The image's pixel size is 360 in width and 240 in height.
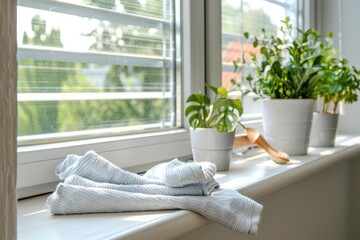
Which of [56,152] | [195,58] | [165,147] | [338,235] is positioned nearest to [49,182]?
[56,152]

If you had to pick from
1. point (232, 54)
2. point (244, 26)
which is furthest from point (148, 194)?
point (244, 26)

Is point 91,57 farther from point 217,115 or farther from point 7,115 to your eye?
point 7,115

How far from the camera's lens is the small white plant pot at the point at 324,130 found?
5.75 ft

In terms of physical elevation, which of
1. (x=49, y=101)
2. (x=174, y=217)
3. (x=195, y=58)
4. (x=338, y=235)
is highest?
(x=195, y=58)

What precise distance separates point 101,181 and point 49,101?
201 millimetres

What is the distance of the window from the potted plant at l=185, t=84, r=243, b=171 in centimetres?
38

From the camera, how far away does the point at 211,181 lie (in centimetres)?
93

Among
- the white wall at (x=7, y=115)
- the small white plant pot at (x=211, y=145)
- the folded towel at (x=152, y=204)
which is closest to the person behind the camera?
the white wall at (x=7, y=115)

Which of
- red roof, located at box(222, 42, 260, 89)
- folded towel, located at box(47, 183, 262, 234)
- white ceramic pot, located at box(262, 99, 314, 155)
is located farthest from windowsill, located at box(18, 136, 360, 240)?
red roof, located at box(222, 42, 260, 89)

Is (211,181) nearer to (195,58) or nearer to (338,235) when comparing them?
(195,58)

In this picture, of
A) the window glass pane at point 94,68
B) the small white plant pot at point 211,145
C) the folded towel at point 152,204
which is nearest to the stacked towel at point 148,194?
the folded towel at point 152,204

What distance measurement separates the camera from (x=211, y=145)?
1.19m

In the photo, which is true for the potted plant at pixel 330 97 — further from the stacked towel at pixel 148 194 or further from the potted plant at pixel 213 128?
the stacked towel at pixel 148 194

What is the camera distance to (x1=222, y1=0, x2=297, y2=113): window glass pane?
161cm
